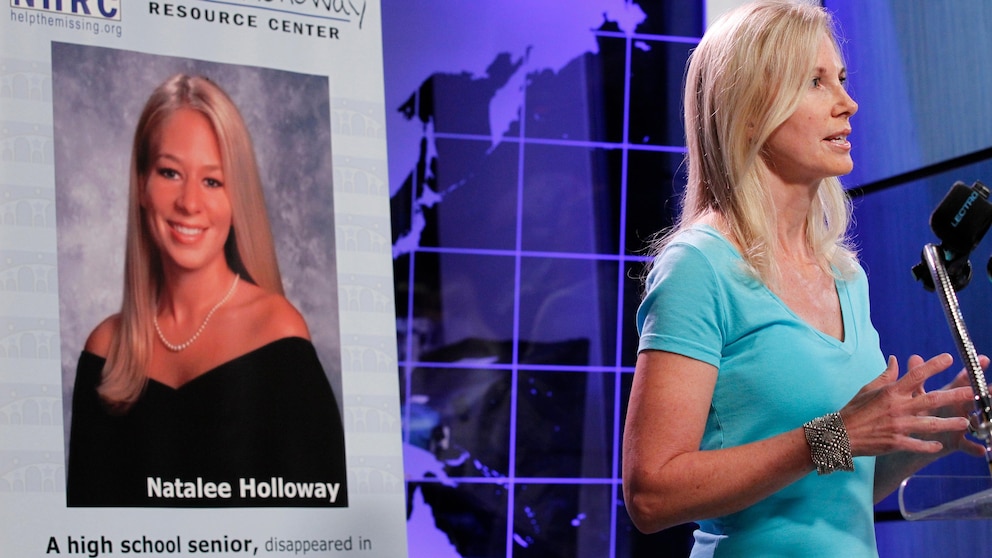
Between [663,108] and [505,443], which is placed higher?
Answer: [663,108]

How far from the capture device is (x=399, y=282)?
11.9 feet

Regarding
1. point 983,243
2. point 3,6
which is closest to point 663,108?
point 983,243

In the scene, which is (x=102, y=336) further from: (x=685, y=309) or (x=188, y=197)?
(x=685, y=309)

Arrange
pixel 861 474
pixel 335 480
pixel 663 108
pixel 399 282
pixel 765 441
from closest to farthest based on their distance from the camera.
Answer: pixel 765 441
pixel 861 474
pixel 335 480
pixel 399 282
pixel 663 108

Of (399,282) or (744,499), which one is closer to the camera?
(744,499)

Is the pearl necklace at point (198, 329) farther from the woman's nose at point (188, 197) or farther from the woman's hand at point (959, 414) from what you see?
the woman's hand at point (959, 414)

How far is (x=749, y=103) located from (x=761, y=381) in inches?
16.1

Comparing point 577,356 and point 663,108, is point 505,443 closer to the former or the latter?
point 577,356

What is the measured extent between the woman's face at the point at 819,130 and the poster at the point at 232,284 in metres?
1.13

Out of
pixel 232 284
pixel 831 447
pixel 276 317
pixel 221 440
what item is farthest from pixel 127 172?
pixel 831 447

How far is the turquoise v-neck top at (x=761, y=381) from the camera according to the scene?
144 centimetres

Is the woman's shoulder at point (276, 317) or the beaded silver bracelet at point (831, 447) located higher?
the woman's shoulder at point (276, 317)

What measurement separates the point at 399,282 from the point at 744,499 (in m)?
2.35

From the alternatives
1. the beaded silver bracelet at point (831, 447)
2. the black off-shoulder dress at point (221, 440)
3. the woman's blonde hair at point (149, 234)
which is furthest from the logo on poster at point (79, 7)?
the beaded silver bracelet at point (831, 447)
